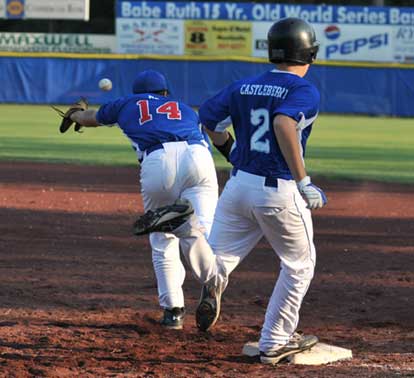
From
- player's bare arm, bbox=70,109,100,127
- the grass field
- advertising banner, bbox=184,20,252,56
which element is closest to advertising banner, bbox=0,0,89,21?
advertising banner, bbox=184,20,252,56

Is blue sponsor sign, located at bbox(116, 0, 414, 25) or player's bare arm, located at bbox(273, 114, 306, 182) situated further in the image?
blue sponsor sign, located at bbox(116, 0, 414, 25)

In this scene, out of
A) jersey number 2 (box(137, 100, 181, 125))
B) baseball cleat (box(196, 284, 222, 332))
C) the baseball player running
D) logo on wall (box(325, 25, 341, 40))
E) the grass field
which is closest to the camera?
the baseball player running

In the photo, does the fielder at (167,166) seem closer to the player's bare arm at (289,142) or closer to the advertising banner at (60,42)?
the player's bare arm at (289,142)

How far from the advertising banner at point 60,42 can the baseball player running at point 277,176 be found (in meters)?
35.0

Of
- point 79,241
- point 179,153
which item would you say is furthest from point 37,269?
point 179,153

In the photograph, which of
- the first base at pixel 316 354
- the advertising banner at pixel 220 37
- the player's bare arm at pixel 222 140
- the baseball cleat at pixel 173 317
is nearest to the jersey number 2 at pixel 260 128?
the player's bare arm at pixel 222 140

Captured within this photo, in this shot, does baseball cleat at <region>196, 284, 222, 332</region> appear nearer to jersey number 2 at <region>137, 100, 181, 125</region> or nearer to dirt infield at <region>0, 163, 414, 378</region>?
dirt infield at <region>0, 163, 414, 378</region>

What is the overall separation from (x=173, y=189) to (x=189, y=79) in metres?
28.4

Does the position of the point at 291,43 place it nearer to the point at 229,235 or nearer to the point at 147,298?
the point at 229,235

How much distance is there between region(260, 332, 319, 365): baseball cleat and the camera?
18.5ft

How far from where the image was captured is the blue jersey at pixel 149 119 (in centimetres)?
645

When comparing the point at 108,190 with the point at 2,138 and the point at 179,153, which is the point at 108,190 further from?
the point at 2,138

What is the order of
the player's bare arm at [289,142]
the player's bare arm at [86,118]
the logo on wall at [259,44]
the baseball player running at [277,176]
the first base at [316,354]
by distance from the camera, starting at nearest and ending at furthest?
the player's bare arm at [289,142] < the baseball player running at [277,176] < the first base at [316,354] < the player's bare arm at [86,118] < the logo on wall at [259,44]

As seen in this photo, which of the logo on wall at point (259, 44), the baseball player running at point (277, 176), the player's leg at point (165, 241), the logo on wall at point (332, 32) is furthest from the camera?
the logo on wall at point (259, 44)
